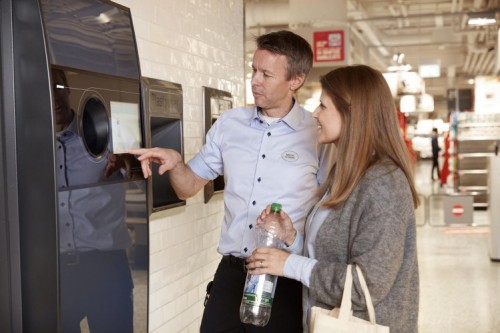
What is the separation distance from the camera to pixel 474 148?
14375 mm

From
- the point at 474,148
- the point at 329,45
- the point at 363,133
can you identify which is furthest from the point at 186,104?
the point at 474,148

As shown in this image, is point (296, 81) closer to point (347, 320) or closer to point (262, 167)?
point (262, 167)

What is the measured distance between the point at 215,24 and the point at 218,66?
245mm

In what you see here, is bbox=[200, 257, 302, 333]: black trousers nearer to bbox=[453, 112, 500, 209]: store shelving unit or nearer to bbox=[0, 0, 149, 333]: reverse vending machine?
bbox=[0, 0, 149, 333]: reverse vending machine

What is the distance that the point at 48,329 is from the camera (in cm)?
190

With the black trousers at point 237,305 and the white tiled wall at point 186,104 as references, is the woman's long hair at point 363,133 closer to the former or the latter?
the black trousers at point 237,305

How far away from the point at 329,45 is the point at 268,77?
7.97 metres

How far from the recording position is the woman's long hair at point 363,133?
198 centimetres

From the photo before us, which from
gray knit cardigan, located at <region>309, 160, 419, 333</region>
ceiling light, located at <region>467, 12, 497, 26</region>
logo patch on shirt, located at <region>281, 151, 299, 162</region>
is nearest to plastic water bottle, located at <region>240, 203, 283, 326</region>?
gray knit cardigan, located at <region>309, 160, 419, 333</region>

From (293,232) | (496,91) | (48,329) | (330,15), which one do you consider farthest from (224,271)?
(496,91)

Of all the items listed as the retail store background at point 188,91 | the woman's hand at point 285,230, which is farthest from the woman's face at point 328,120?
the retail store background at point 188,91

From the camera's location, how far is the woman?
6.20 feet

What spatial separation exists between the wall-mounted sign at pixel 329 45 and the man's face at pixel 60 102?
8.73 metres

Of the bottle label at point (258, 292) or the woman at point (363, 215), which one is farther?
the bottle label at point (258, 292)
